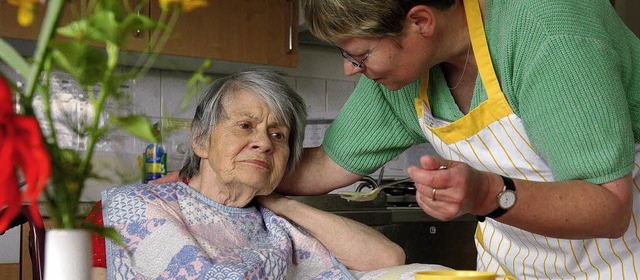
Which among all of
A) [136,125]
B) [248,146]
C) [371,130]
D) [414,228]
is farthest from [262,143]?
[414,228]

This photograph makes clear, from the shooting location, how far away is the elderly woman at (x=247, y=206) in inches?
60.1

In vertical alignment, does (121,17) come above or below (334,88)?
above

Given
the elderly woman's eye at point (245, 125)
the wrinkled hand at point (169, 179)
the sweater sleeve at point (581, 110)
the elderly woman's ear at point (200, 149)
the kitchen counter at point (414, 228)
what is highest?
the sweater sleeve at point (581, 110)

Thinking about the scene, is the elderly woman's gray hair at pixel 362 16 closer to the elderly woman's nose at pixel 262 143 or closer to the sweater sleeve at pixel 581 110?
the sweater sleeve at pixel 581 110

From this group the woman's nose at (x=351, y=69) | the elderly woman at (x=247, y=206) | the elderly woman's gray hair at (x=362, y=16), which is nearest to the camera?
the elderly woman's gray hair at (x=362, y=16)

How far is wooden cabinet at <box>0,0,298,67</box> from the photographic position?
3.18 m

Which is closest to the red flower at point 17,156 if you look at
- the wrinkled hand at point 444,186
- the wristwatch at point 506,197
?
the wrinkled hand at point 444,186

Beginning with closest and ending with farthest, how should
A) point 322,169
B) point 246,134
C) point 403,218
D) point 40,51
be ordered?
point 40,51 < point 246,134 < point 322,169 < point 403,218

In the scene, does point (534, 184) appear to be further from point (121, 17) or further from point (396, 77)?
point (121, 17)

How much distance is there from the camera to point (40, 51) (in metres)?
0.54

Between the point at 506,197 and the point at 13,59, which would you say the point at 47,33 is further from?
the point at 506,197

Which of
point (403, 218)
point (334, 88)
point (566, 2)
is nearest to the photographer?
point (566, 2)

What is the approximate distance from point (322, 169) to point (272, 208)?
0.15 m

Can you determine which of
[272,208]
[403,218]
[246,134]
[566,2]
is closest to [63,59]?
[566,2]
